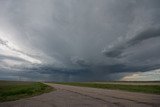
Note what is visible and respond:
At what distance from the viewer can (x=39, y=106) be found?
51.4ft

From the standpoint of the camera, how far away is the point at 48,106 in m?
15.7

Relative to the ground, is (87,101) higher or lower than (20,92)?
A: lower

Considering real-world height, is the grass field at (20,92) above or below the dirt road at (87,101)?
above

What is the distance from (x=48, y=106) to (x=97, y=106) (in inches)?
143

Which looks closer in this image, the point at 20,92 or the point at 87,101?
the point at 87,101

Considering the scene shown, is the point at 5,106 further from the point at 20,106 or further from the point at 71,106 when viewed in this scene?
the point at 71,106

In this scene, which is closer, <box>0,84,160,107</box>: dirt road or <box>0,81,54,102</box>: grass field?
<box>0,84,160,107</box>: dirt road

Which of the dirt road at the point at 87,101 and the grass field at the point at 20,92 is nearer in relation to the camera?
the dirt road at the point at 87,101

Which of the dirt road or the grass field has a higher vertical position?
the grass field

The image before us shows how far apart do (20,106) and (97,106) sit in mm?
5672

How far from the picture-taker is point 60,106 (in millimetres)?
15477

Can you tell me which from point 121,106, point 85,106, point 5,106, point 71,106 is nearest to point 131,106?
point 121,106

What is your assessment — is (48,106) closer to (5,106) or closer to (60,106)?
(60,106)

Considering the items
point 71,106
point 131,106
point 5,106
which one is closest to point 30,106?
point 5,106
